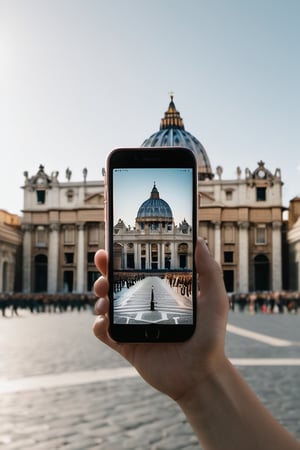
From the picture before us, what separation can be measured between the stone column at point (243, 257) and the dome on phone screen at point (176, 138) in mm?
13458

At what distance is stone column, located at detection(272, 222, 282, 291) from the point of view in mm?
61188

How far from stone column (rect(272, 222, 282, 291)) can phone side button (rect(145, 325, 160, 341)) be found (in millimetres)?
59649

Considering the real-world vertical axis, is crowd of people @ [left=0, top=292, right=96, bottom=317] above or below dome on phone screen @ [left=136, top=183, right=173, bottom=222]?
below

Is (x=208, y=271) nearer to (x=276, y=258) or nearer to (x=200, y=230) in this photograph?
(x=276, y=258)

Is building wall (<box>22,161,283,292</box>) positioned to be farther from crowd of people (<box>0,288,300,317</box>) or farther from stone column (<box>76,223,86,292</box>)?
crowd of people (<box>0,288,300,317</box>)

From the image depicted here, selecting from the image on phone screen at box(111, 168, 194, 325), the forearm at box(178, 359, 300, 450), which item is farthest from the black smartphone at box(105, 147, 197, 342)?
the forearm at box(178, 359, 300, 450)

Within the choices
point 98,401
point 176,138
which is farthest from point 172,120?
point 98,401

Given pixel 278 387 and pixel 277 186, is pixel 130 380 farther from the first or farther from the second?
pixel 277 186

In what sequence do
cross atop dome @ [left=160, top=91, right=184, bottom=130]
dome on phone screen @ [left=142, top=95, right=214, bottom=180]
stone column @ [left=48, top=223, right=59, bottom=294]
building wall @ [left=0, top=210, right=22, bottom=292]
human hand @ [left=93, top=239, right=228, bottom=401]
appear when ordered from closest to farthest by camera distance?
human hand @ [left=93, top=239, right=228, bottom=401] < building wall @ [left=0, top=210, right=22, bottom=292] < stone column @ [left=48, top=223, right=59, bottom=294] < dome on phone screen @ [left=142, top=95, right=214, bottom=180] < cross atop dome @ [left=160, top=91, right=184, bottom=130]

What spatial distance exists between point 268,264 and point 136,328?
63.1 metres

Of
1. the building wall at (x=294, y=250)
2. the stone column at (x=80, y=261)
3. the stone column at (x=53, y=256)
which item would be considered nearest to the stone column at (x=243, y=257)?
the building wall at (x=294, y=250)

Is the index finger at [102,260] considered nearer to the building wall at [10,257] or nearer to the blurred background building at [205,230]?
the building wall at [10,257]

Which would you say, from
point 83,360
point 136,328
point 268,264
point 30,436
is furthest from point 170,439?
point 268,264

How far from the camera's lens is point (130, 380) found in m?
8.95
